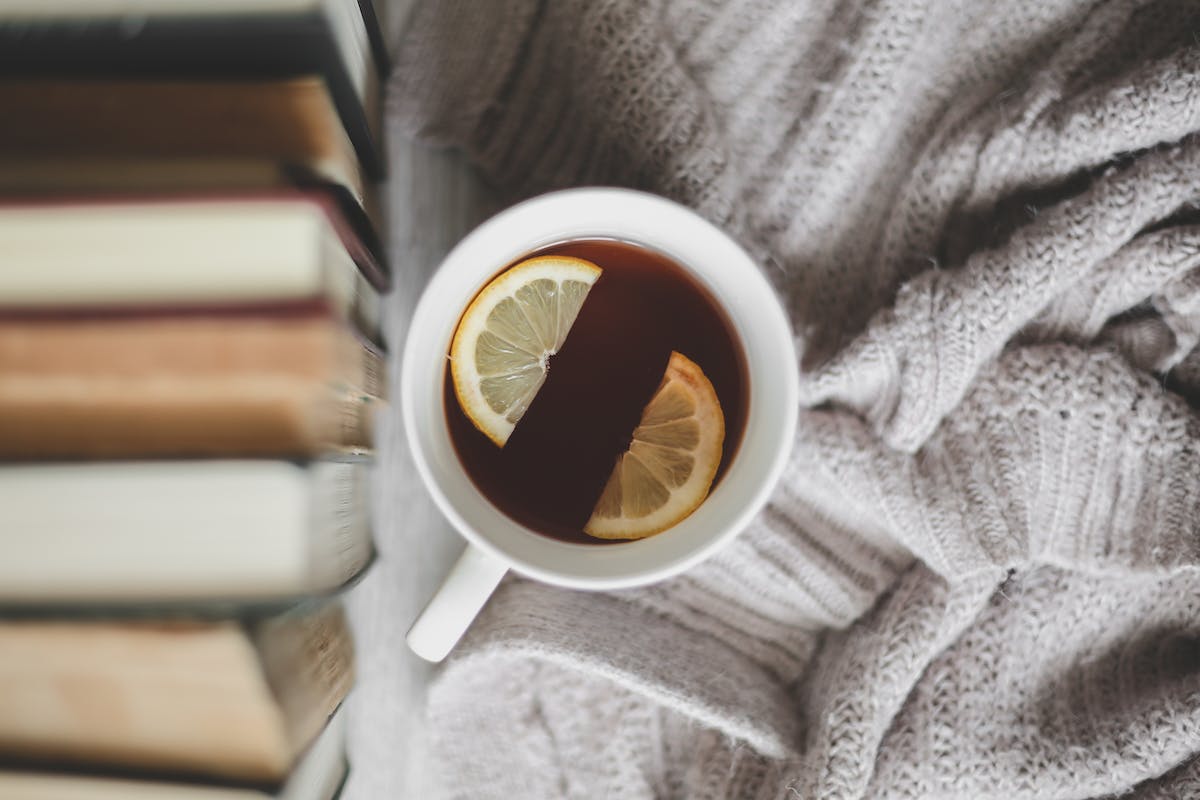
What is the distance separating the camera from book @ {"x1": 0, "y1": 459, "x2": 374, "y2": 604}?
409 millimetres

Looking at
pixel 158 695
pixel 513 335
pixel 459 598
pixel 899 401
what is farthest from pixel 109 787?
pixel 899 401

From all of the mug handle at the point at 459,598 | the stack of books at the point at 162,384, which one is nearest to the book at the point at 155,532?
the stack of books at the point at 162,384

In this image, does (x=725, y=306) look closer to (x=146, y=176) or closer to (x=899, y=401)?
(x=899, y=401)

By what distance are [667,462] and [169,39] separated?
12.7 inches

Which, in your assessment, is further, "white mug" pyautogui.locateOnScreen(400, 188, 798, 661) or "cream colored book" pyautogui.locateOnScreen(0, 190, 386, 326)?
"white mug" pyautogui.locateOnScreen(400, 188, 798, 661)

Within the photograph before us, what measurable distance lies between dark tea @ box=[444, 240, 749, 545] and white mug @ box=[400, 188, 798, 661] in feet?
0.05

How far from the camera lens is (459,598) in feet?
1.73

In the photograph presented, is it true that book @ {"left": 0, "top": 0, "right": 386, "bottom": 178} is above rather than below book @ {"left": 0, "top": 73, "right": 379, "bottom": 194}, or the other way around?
above

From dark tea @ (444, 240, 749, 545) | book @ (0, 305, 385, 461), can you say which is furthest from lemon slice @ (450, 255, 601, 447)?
book @ (0, 305, 385, 461)

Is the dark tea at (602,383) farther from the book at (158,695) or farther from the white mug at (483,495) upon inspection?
the book at (158,695)

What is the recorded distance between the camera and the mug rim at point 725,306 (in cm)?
50

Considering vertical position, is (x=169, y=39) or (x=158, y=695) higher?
(x=169, y=39)

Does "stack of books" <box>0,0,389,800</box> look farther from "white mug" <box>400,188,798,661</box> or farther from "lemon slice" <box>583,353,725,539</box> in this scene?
"lemon slice" <box>583,353,725,539</box>

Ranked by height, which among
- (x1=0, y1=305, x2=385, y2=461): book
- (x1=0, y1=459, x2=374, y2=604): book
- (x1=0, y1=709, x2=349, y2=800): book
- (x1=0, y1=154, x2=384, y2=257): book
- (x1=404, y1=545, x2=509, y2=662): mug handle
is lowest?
(x1=0, y1=709, x2=349, y2=800): book
